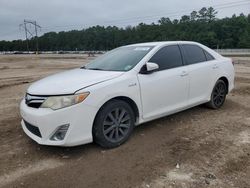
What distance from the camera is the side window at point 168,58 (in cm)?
474

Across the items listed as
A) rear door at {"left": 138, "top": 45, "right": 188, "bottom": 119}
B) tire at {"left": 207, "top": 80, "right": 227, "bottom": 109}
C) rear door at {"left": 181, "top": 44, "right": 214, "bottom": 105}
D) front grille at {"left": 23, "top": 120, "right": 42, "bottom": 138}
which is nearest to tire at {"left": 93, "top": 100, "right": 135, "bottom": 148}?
rear door at {"left": 138, "top": 45, "right": 188, "bottom": 119}

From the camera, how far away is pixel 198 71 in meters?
5.33

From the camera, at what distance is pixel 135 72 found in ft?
14.2

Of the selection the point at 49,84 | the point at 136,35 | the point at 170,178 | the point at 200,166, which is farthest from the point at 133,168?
the point at 136,35

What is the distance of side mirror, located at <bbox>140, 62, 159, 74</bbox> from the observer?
4.34m

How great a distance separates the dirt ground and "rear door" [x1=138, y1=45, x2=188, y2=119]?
17.3 inches

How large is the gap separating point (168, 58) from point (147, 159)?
204 centimetres

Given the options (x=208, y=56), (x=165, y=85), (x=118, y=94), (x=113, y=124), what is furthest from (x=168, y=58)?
(x=113, y=124)

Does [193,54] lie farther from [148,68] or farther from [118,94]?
[118,94]

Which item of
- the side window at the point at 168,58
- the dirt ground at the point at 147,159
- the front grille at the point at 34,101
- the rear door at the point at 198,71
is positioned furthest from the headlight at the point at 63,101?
the rear door at the point at 198,71

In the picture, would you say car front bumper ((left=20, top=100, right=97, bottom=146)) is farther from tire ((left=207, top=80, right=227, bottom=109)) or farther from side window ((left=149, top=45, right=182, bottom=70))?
tire ((left=207, top=80, right=227, bottom=109))

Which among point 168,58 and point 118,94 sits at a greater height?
point 168,58

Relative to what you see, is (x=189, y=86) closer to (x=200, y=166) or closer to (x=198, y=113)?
(x=198, y=113)

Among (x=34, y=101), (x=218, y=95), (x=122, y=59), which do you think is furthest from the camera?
(x=218, y=95)
